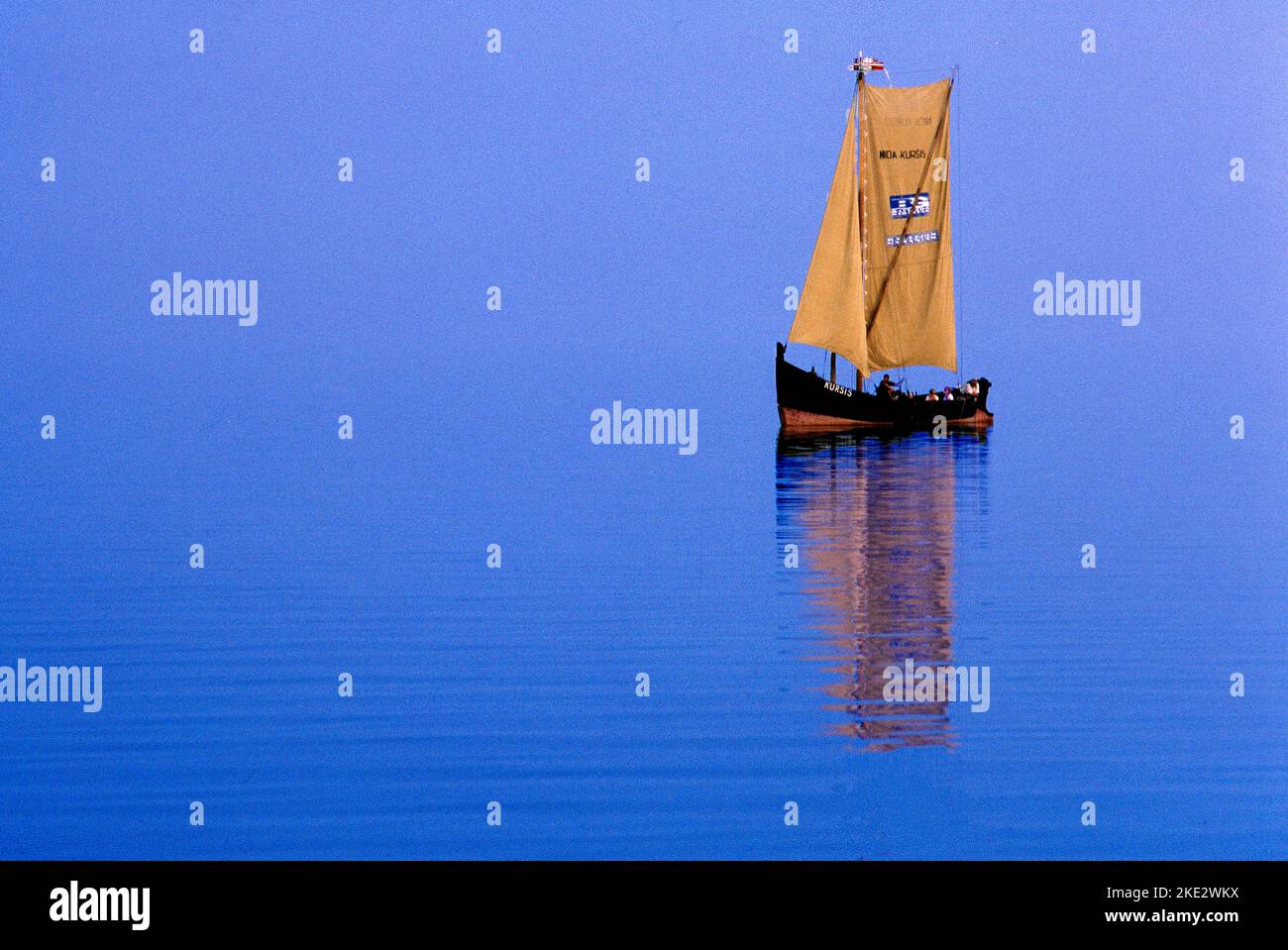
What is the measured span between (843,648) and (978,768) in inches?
210

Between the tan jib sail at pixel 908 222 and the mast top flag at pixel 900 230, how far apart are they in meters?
0.04

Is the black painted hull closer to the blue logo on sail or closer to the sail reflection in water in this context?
the blue logo on sail

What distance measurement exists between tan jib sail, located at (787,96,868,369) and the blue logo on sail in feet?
6.89

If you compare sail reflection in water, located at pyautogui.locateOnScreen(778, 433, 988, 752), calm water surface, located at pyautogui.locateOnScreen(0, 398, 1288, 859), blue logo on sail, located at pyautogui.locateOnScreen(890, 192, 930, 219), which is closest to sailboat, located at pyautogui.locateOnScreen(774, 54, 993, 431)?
blue logo on sail, located at pyautogui.locateOnScreen(890, 192, 930, 219)

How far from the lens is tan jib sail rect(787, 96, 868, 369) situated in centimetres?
7931

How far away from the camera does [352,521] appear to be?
1457 inches

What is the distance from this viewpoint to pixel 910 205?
8175 cm

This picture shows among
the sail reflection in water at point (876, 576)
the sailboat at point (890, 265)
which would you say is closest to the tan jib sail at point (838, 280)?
the sailboat at point (890, 265)

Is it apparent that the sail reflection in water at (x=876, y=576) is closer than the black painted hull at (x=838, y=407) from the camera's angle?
Yes

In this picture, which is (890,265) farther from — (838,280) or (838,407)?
(838,407)

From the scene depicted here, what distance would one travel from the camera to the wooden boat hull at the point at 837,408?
81.8 m

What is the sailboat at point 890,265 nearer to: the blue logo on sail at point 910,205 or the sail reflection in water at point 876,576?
the blue logo on sail at point 910,205

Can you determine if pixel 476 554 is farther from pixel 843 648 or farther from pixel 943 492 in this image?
pixel 943 492

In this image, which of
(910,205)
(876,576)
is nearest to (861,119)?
(910,205)
